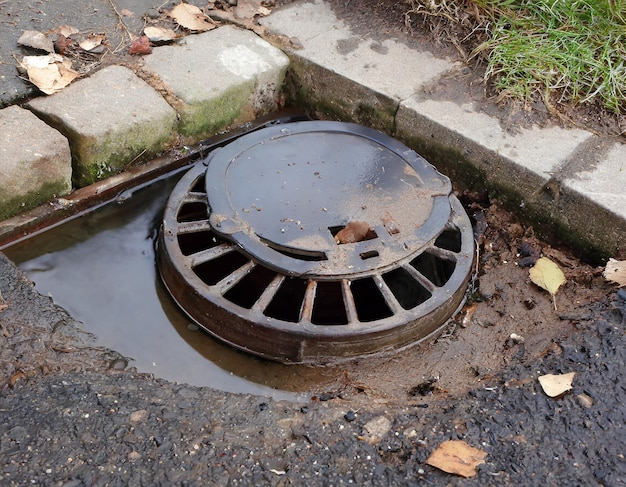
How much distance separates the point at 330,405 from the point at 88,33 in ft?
7.59

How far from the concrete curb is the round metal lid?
21 centimetres

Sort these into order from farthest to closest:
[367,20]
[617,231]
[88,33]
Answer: [367,20] → [88,33] → [617,231]

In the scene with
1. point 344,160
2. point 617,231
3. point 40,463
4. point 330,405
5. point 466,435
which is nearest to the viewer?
point 40,463

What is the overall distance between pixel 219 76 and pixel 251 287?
117 centimetres

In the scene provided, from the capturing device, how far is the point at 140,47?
10.6 ft

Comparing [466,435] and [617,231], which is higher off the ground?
[617,231]

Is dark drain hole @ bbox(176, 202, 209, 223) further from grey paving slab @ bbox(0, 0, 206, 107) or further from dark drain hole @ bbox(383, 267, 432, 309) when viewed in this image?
grey paving slab @ bbox(0, 0, 206, 107)

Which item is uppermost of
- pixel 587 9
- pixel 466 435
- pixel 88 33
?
pixel 587 9

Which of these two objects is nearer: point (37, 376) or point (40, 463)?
point (40, 463)

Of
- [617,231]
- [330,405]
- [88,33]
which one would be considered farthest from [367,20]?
[330,405]

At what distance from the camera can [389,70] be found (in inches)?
130

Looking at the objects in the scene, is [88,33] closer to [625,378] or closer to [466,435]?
[466,435]

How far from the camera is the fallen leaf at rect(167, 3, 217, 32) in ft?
11.5

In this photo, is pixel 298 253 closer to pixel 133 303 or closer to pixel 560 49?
pixel 133 303
